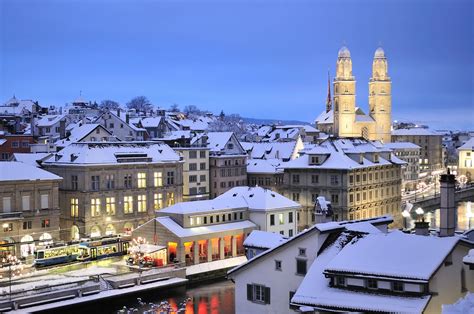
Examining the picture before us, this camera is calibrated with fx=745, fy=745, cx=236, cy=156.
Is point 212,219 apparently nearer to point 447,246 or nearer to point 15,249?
point 15,249

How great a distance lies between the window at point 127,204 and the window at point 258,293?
38.7 m

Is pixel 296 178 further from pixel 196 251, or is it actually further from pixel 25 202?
pixel 25 202

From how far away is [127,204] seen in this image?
66688 mm

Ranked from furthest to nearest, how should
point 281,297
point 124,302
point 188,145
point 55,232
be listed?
point 188,145 < point 55,232 < point 124,302 < point 281,297

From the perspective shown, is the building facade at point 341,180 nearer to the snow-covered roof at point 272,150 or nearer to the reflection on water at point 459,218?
the reflection on water at point 459,218

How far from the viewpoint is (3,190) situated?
5719cm

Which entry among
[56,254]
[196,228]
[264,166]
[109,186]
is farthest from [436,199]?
[56,254]

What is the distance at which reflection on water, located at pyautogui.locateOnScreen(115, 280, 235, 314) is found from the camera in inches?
1694

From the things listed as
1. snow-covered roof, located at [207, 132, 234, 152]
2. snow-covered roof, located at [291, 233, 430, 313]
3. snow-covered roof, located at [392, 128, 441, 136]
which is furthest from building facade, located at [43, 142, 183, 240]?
snow-covered roof, located at [392, 128, 441, 136]

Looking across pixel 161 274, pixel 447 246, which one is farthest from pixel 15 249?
pixel 447 246

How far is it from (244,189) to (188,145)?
2091 cm

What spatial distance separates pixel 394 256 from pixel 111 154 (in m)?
46.7

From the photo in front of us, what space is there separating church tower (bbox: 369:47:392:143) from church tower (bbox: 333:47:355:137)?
8534 millimetres

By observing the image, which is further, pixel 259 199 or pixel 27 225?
pixel 259 199
